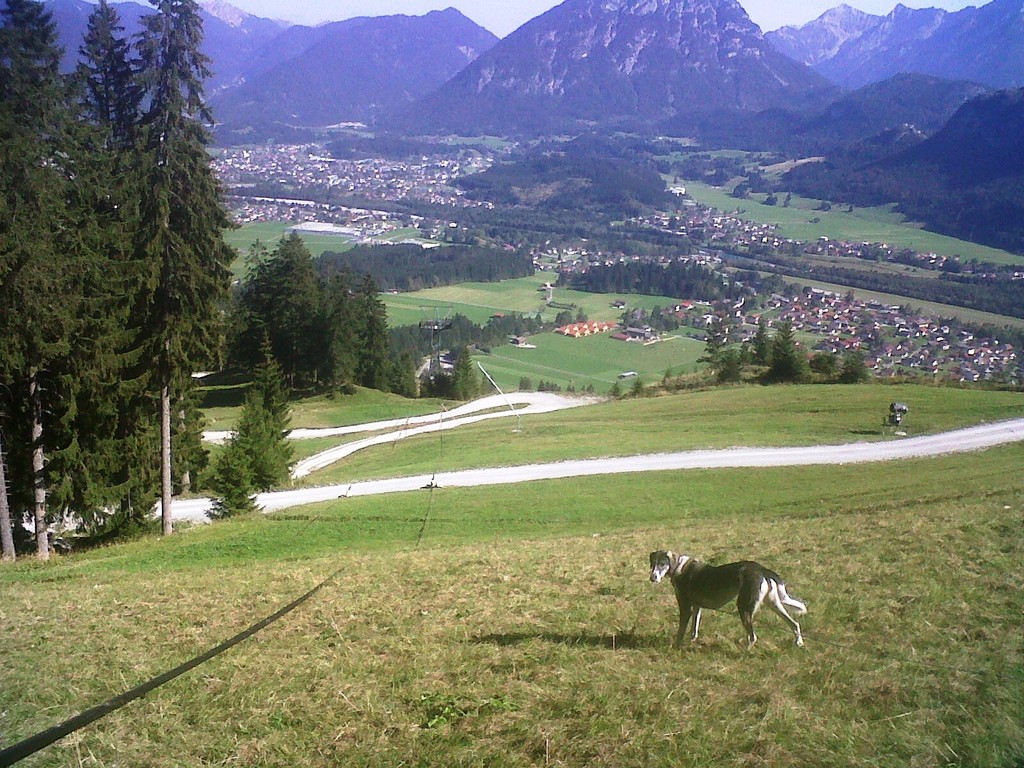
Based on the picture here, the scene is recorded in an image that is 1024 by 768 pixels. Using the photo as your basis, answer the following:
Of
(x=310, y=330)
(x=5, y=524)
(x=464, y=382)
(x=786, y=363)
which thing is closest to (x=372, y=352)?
(x=310, y=330)

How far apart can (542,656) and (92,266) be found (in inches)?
608

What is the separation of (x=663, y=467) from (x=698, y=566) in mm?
17553

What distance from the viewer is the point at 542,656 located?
6273 mm

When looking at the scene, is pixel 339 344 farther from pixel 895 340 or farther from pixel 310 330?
pixel 895 340

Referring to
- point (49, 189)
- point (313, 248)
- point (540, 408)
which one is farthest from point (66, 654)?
point (313, 248)

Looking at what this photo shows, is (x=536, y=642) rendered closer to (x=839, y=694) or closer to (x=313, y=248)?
(x=839, y=694)

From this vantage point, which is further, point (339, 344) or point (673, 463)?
point (339, 344)

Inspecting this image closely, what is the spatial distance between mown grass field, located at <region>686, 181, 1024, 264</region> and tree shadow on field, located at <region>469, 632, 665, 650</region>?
12633 centimetres

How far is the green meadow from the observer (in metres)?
4.71

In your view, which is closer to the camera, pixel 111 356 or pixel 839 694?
pixel 839 694

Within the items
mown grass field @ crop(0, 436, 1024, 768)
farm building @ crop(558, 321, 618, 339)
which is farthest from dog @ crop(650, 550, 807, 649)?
farm building @ crop(558, 321, 618, 339)

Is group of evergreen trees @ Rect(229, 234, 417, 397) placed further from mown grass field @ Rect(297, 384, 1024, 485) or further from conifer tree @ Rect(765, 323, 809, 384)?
conifer tree @ Rect(765, 323, 809, 384)

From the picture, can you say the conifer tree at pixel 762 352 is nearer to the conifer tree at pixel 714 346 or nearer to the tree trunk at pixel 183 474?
the conifer tree at pixel 714 346

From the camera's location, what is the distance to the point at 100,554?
15.8m
